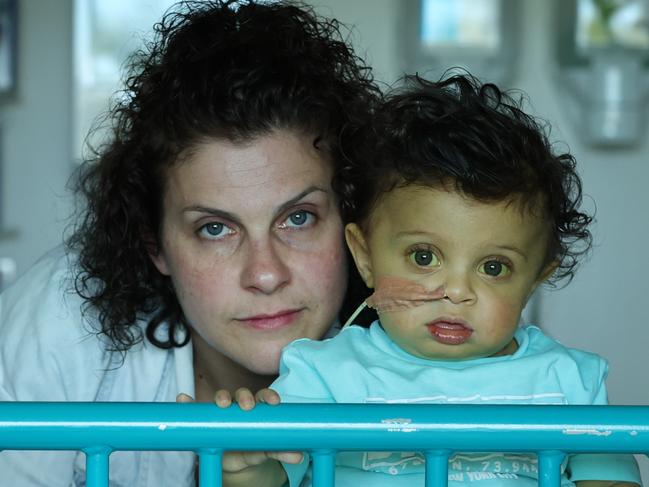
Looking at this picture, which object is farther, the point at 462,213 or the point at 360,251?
the point at 360,251

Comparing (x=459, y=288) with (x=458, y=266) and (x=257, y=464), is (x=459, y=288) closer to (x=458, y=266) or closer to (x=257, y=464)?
(x=458, y=266)

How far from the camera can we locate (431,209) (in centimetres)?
133

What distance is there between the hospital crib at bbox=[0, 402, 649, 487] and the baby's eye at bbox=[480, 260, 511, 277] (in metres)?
0.29

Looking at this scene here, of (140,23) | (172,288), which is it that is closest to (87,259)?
(172,288)

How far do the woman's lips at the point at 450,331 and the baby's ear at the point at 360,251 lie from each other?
143 millimetres

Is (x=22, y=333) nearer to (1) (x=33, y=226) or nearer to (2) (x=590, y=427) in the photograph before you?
(2) (x=590, y=427)

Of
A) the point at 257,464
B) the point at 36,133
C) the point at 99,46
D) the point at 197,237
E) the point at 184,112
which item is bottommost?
the point at 257,464

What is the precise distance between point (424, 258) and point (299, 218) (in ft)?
1.07

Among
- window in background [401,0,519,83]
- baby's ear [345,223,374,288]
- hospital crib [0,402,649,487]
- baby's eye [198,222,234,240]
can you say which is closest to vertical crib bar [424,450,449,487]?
hospital crib [0,402,649,487]

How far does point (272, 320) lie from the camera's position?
158cm

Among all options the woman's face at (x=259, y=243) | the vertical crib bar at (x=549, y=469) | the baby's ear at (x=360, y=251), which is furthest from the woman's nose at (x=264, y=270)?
the vertical crib bar at (x=549, y=469)

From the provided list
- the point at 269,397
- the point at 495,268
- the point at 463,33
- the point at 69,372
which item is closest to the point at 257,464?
the point at 269,397

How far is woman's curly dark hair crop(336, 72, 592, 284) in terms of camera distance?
133 cm

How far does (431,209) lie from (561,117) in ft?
9.22
